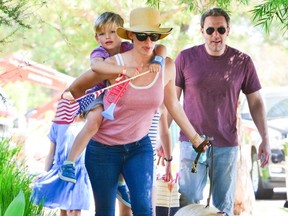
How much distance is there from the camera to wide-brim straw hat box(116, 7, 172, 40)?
224 inches

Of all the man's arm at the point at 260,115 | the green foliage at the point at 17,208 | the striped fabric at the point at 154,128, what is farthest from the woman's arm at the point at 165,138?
the green foliage at the point at 17,208

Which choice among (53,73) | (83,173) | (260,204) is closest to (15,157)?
(83,173)

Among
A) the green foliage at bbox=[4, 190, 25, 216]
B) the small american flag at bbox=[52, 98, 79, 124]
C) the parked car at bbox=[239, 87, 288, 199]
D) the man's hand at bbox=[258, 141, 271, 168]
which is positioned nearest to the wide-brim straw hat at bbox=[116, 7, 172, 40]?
Result: the small american flag at bbox=[52, 98, 79, 124]

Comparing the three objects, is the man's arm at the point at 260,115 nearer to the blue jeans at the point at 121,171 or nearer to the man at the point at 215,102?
the man at the point at 215,102

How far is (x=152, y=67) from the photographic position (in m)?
5.58

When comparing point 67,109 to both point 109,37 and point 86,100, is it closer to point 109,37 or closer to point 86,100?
point 86,100

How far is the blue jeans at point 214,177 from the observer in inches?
268

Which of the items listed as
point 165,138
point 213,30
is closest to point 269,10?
point 213,30

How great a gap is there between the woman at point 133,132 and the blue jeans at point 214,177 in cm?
103

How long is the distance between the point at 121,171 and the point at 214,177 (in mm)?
1345

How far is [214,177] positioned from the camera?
694 centimetres

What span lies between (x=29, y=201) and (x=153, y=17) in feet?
4.89

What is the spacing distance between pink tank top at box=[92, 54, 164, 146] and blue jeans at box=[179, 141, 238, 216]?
1136 millimetres

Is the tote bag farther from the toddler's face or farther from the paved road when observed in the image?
the paved road
